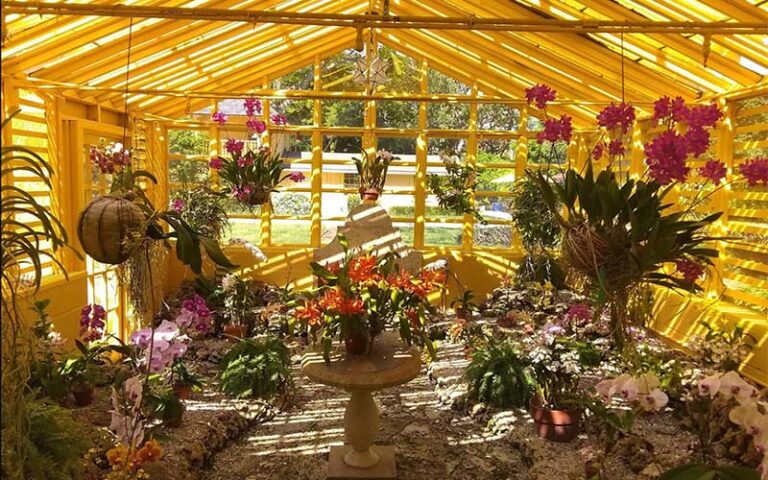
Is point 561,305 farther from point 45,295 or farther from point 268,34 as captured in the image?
point 45,295

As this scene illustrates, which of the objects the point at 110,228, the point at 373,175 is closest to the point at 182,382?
the point at 110,228

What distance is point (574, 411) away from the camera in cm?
424

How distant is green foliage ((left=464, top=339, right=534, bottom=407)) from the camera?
483cm

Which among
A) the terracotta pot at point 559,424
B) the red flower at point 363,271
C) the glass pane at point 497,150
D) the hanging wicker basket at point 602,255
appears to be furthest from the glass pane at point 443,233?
the hanging wicker basket at point 602,255

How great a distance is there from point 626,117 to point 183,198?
682 cm

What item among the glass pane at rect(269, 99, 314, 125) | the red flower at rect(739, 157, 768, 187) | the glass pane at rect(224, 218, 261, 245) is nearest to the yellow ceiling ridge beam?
the red flower at rect(739, 157, 768, 187)

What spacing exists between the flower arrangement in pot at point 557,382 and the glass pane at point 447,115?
16.5 feet

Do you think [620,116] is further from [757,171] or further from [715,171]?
[757,171]

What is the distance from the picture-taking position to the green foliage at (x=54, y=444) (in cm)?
233

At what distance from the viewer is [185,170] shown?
9.25m

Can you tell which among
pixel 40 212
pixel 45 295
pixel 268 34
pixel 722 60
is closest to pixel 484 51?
pixel 268 34

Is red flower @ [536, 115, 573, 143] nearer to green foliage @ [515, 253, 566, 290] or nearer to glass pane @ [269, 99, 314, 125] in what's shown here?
green foliage @ [515, 253, 566, 290]

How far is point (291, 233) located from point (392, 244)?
86.0 inches

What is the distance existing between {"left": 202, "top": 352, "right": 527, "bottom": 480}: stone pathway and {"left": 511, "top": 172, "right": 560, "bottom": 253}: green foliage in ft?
10.6
